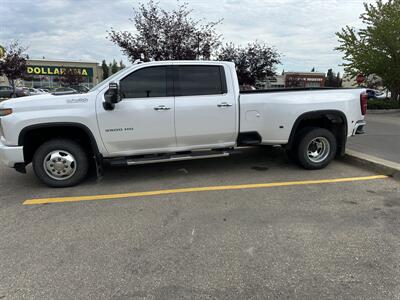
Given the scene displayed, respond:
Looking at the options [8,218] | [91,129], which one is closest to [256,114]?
[91,129]

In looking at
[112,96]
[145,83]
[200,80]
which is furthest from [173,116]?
[112,96]

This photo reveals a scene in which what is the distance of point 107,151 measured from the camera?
538cm

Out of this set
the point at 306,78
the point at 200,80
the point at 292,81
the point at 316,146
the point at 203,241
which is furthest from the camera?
the point at 306,78

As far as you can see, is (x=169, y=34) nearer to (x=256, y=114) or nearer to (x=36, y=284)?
(x=256, y=114)

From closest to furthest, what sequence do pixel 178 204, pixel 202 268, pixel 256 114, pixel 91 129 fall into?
1. pixel 202 268
2. pixel 178 204
3. pixel 91 129
4. pixel 256 114

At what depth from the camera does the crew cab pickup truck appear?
5.07 meters

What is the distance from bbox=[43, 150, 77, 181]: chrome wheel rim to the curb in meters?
5.20

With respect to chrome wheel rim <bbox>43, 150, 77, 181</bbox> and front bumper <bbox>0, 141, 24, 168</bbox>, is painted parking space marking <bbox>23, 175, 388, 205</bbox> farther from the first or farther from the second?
front bumper <bbox>0, 141, 24, 168</bbox>

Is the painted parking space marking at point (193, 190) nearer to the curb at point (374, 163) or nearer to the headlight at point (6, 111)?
the curb at point (374, 163)

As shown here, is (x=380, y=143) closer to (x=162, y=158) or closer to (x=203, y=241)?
(x=162, y=158)

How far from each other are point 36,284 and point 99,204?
1.86 metres

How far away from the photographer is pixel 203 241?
3.59 metres

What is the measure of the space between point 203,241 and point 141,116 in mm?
2470

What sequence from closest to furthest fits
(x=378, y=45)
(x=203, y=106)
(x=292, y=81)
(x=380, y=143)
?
(x=203, y=106) < (x=380, y=143) < (x=378, y=45) < (x=292, y=81)
